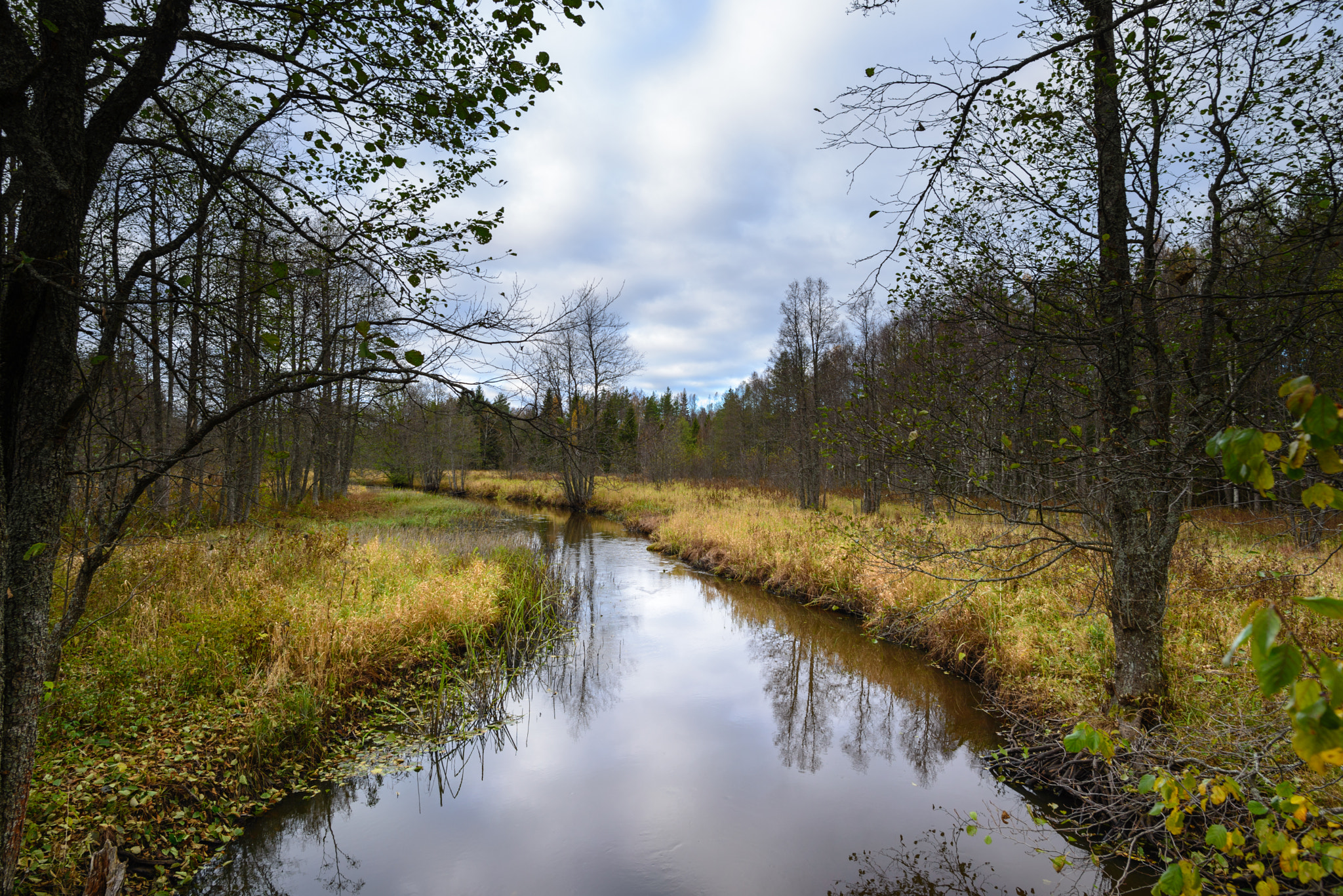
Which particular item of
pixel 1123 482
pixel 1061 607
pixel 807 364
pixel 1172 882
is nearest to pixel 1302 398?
pixel 1172 882

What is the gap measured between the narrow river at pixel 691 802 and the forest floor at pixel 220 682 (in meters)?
0.50

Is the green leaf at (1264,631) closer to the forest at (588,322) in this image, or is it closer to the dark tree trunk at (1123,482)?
the forest at (588,322)

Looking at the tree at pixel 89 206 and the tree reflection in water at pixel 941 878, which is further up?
the tree at pixel 89 206

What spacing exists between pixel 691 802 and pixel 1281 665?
5.43m

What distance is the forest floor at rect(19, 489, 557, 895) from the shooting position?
3910mm

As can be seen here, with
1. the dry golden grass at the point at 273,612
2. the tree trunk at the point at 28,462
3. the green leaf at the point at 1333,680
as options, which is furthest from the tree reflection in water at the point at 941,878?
the dry golden grass at the point at 273,612

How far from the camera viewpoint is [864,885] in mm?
4270

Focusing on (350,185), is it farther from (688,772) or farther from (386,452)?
(386,452)

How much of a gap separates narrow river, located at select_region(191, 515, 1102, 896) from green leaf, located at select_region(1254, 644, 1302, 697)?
443 cm

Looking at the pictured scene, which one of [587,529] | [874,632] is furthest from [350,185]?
[587,529]

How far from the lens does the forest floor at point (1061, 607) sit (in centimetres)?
477

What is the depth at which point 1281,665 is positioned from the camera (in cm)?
93

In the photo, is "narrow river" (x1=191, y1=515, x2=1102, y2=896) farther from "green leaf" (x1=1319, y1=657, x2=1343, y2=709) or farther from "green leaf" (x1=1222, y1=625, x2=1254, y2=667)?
"green leaf" (x1=1222, y1=625, x2=1254, y2=667)

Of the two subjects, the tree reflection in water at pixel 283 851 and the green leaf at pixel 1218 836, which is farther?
the tree reflection in water at pixel 283 851
